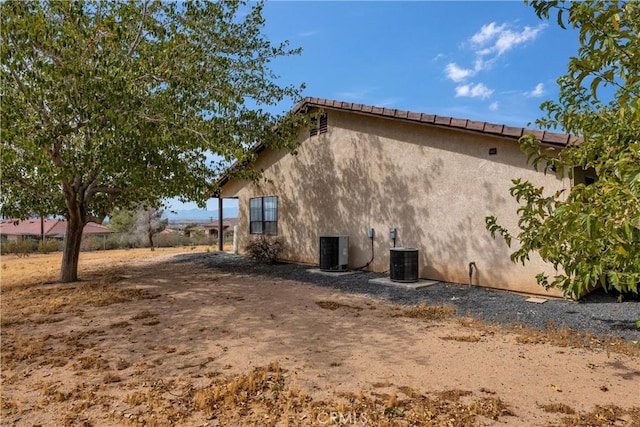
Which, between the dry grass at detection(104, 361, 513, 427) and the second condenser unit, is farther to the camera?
the second condenser unit

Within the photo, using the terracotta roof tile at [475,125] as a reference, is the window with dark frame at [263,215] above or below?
below

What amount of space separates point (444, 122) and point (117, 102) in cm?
694

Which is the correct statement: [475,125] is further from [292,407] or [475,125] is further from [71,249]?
[71,249]

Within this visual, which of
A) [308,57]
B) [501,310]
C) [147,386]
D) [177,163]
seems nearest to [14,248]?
[177,163]

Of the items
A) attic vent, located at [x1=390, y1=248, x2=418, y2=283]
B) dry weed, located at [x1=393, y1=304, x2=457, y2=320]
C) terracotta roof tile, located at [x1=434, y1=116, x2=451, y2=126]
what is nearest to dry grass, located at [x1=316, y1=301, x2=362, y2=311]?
dry weed, located at [x1=393, y1=304, x2=457, y2=320]

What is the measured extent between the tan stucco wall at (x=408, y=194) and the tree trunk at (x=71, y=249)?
630 centimetres

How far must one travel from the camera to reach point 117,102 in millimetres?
6922

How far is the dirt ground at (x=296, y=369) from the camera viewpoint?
3.31m

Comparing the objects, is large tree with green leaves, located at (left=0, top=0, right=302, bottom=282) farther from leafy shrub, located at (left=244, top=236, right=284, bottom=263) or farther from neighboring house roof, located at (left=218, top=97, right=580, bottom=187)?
leafy shrub, located at (left=244, top=236, right=284, bottom=263)

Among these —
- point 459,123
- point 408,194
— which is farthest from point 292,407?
point 408,194

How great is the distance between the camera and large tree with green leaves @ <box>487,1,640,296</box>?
2018mm

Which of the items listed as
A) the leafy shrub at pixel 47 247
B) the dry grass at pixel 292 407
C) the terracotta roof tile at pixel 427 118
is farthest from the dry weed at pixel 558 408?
the leafy shrub at pixel 47 247

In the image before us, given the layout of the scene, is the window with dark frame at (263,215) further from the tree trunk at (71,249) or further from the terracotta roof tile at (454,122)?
the tree trunk at (71,249)

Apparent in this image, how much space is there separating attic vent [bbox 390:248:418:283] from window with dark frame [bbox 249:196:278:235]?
20.9ft
